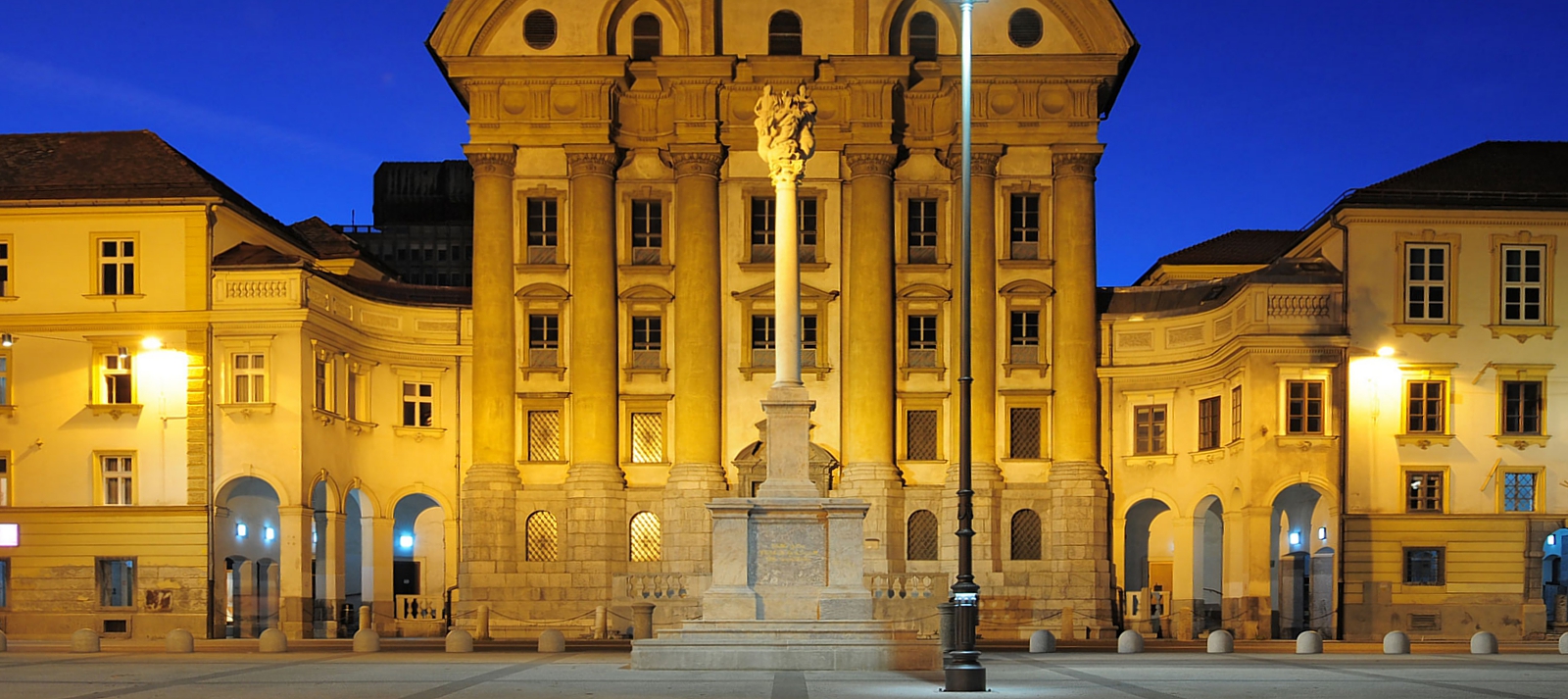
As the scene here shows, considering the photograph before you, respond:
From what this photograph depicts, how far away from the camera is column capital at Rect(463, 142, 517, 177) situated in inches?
2409

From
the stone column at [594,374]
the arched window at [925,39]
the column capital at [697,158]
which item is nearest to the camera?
the stone column at [594,374]

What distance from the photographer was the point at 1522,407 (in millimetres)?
55688

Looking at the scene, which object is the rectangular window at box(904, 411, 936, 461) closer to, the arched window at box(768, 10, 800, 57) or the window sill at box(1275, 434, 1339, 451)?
the window sill at box(1275, 434, 1339, 451)

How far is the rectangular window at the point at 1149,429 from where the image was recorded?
6147 cm

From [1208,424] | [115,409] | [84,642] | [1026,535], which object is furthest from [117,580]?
[1208,424]

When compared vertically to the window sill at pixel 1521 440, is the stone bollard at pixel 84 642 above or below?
below

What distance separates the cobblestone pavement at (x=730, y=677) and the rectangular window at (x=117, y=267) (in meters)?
19.3

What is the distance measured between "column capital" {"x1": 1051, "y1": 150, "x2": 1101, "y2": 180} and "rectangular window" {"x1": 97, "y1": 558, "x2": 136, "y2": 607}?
104 ft

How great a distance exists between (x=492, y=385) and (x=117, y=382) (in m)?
11.7

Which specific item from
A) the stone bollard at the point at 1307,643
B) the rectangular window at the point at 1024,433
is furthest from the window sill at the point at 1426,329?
the stone bollard at the point at 1307,643

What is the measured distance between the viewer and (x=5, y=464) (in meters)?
56.0

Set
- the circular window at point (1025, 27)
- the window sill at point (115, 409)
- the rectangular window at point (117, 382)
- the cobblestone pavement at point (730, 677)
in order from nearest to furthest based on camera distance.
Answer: the cobblestone pavement at point (730, 677) → the window sill at point (115, 409) → the rectangular window at point (117, 382) → the circular window at point (1025, 27)

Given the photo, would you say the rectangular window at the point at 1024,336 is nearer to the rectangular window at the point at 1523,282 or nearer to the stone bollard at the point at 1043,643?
the rectangular window at the point at 1523,282

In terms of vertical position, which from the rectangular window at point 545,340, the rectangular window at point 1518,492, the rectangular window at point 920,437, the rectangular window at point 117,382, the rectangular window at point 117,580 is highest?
the rectangular window at point 545,340
